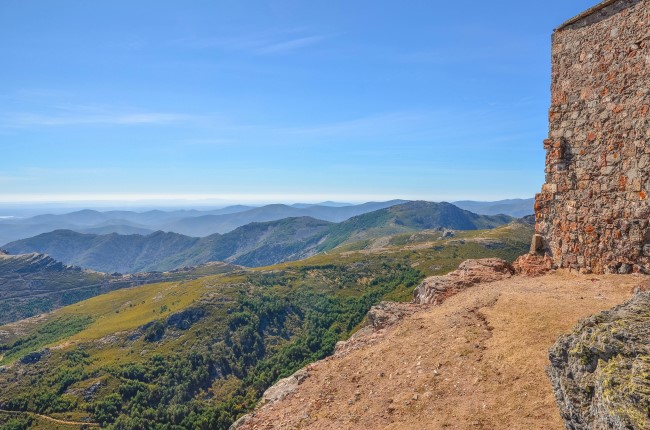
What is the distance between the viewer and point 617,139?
17672 mm

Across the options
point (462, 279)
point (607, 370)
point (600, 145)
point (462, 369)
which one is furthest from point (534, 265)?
point (607, 370)

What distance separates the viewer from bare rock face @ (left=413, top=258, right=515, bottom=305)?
2209cm

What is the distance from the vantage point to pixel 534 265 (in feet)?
70.6

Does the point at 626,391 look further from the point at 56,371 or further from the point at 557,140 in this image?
the point at 56,371

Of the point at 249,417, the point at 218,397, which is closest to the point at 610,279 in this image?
the point at 249,417

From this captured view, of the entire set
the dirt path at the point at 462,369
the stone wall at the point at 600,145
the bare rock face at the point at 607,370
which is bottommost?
the dirt path at the point at 462,369

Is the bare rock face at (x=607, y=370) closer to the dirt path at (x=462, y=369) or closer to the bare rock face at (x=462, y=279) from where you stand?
the dirt path at (x=462, y=369)

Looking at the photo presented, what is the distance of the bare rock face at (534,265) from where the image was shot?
68.7 feet

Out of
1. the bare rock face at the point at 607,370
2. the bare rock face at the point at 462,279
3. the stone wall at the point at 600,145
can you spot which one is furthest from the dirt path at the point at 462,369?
the bare rock face at the point at 607,370

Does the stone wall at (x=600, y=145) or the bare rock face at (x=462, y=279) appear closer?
the stone wall at (x=600, y=145)

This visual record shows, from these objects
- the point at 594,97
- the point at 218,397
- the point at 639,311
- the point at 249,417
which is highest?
the point at 594,97

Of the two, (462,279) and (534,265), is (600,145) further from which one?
(462,279)

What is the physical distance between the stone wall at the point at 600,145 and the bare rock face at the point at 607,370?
10008mm

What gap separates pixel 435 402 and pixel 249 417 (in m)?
8.59
